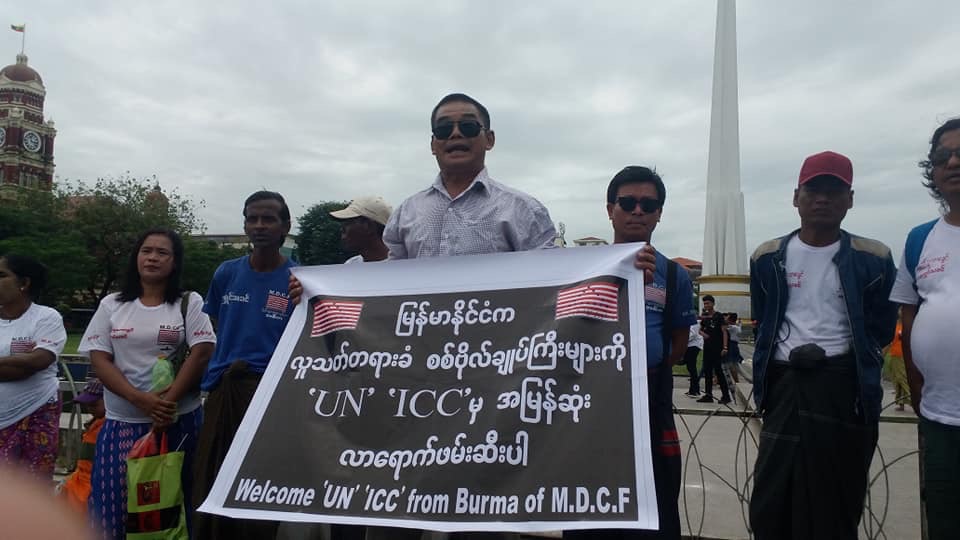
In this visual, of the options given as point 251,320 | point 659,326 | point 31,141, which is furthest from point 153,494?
point 31,141

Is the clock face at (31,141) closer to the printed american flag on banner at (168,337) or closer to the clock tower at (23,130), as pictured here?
the clock tower at (23,130)

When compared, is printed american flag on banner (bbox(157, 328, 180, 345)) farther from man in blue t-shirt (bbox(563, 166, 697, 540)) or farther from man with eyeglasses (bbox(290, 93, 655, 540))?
man in blue t-shirt (bbox(563, 166, 697, 540))

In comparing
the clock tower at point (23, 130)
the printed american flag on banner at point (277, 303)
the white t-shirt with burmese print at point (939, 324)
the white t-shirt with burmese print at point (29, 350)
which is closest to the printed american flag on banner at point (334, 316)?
the printed american flag on banner at point (277, 303)

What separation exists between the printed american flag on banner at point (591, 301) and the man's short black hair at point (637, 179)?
2.49 ft

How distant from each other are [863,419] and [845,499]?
345 millimetres

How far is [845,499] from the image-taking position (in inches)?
111

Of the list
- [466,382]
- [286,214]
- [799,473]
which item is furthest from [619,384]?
[286,214]

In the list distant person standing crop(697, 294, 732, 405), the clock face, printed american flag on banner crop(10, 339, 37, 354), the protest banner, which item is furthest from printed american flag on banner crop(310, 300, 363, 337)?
the clock face

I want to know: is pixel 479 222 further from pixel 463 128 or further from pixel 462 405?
pixel 462 405

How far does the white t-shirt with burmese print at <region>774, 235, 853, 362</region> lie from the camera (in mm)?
2877

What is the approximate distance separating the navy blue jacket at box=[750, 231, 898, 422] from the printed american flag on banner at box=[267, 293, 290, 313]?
2.40m

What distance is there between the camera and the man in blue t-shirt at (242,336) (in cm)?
347

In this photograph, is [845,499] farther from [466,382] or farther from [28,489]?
[28,489]

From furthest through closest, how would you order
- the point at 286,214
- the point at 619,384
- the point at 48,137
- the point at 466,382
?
the point at 48,137, the point at 286,214, the point at 466,382, the point at 619,384
